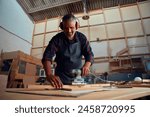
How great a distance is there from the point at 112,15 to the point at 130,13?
0.74m

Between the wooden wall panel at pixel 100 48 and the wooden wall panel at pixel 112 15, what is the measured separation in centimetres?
111

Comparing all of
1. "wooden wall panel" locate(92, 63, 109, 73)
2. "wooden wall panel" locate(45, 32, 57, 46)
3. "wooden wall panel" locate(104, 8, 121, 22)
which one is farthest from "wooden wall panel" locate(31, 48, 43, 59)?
"wooden wall panel" locate(104, 8, 121, 22)

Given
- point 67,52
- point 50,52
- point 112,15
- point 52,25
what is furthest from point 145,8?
point 50,52

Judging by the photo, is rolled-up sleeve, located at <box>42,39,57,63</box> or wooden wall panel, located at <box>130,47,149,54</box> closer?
rolled-up sleeve, located at <box>42,39,57,63</box>

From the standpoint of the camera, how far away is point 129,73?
14.1 feet

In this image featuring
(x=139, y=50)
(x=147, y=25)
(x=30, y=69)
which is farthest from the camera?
(x=147, y=25)

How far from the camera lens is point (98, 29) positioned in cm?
562

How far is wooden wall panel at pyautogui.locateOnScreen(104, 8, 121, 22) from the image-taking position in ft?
18.3

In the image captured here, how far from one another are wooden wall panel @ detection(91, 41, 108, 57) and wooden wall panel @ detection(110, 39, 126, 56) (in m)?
0.27

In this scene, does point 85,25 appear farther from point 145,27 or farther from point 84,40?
point 84,40

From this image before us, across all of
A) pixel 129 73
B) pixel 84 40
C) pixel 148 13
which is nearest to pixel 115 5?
pixel 148 13

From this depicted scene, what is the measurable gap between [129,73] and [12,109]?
14.3 feet

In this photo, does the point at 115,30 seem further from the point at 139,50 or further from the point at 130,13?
the point at 139,50

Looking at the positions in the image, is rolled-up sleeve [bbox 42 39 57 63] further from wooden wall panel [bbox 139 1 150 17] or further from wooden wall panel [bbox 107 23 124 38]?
wooden wall panel [bbox 139 1 150 17]
